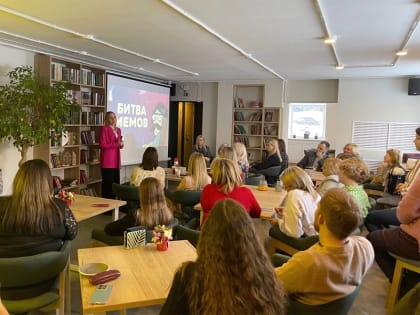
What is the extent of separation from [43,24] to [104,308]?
363 cm

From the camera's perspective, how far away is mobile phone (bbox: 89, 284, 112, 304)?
1.60m

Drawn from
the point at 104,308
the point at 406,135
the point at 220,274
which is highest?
the point at 406,135

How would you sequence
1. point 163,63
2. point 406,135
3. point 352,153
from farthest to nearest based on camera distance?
point 406,135 → point 163,63 → point 352,153

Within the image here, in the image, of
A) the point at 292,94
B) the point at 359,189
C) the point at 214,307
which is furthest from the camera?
the point at 292,94

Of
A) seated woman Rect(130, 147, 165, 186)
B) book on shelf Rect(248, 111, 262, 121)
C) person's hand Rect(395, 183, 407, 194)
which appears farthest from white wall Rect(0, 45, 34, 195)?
person's hand Rect(395, 183, 407, 194)

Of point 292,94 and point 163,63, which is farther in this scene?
point 292,94

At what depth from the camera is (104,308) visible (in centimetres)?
157

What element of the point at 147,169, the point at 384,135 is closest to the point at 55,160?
the point at 147,169

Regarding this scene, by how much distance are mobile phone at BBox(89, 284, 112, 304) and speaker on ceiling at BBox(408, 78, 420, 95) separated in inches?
296

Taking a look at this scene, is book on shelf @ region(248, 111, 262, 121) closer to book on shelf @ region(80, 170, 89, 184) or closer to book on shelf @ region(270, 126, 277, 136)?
book on shelf @ region(270, 126, 277, 136)

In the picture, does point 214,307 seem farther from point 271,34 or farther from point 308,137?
point 308,137

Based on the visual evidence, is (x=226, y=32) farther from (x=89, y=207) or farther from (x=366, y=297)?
(x=366, y=297)

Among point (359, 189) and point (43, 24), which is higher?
point (43, 24)

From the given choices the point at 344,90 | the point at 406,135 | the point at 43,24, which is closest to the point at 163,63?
the point at 43,24
